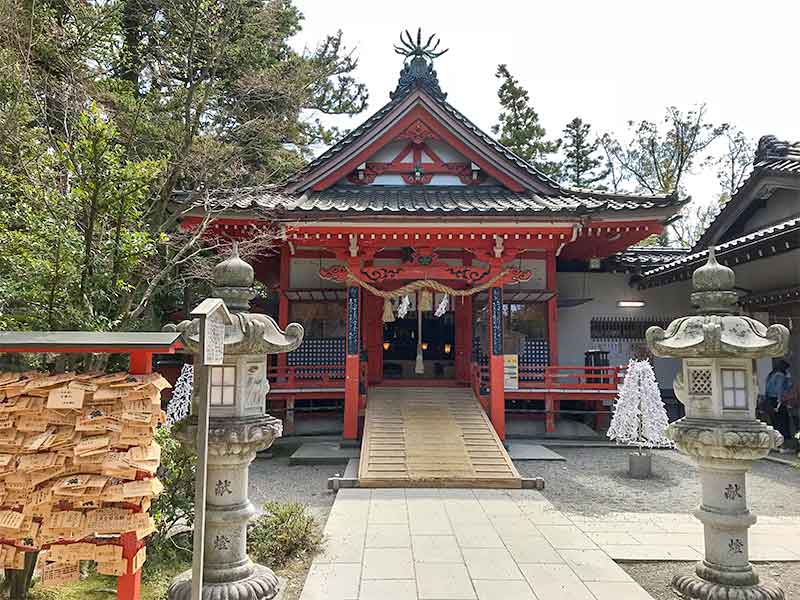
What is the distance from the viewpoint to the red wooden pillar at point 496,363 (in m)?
10.6

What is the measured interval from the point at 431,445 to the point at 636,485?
Answer: 3.47m

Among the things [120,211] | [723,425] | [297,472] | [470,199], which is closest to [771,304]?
[470,199]

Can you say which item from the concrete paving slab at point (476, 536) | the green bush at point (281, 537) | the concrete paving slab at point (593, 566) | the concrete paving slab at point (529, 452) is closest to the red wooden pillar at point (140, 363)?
the green bush at point (281, 537)

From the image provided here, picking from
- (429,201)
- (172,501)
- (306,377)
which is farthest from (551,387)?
(172,501)

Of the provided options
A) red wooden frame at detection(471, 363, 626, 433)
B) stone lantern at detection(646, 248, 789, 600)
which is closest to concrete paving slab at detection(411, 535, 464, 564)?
stone lantern at detection(646, 248, 789, 600)

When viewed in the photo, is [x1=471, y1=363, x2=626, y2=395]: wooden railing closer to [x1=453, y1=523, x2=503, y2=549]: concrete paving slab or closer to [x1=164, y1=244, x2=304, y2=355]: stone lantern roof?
[x1=453, y1=523, x2=503, y2=549]: concrete paving slab

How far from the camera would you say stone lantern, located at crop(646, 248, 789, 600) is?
435 cm

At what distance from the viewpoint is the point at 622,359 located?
1408cm

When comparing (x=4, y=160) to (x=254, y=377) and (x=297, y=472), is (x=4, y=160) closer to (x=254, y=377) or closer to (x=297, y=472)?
(x=254, y=377)

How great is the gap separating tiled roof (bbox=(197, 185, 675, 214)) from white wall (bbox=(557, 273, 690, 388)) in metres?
2.91

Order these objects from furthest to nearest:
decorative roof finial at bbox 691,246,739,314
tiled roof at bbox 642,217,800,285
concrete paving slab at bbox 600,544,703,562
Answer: tiled roof at bbox 642,217,800,285 < concrete paving slab at bbox 600,544,703,562 < decorative roof finial at bbox 691,246,739,314

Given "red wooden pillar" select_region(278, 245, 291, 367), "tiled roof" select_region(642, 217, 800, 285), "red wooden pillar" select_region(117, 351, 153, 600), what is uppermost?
"tiled roof" select_region(642, 217, 800, 285)

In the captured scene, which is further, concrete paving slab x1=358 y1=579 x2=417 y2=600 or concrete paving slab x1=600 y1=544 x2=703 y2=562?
concrete paving slab x1=600 y1=544 x2=703 y2=562

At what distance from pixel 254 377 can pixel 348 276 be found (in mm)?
6316
